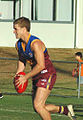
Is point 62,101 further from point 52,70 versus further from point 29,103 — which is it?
point 52,70

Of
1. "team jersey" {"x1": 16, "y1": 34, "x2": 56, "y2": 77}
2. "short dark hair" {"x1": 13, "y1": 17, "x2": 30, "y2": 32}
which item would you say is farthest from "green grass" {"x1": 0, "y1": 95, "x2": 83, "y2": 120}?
"short dark hair" {"x1": 13, "y1": 17, "x2": 30, "y2": 32}

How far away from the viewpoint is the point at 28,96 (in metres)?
17.1

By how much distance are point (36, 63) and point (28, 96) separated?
7.96m

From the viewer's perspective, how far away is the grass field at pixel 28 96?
492 inches

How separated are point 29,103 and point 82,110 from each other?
1.85 meters

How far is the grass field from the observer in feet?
41.0

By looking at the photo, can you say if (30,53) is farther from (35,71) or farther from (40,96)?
(40,96)

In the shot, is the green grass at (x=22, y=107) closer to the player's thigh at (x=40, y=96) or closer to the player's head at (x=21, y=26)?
the player's thigh at (x=40, y=96)

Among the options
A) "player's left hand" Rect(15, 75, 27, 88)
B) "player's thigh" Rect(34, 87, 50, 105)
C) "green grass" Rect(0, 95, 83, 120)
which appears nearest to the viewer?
"player's left hand" Rect(15, 75, 27, 88)

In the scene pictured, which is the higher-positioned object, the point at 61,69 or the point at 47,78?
the point at 47,78

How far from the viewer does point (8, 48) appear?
30.3 metres

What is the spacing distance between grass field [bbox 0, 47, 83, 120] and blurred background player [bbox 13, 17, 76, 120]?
8.52 feet

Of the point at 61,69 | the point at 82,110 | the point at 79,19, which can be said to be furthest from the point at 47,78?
the point at 79,19

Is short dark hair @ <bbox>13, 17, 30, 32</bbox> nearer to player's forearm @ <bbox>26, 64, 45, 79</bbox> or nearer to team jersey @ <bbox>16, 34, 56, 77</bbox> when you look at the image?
team jersey @ <bbox>16, 34, 56, 77</bbox>
